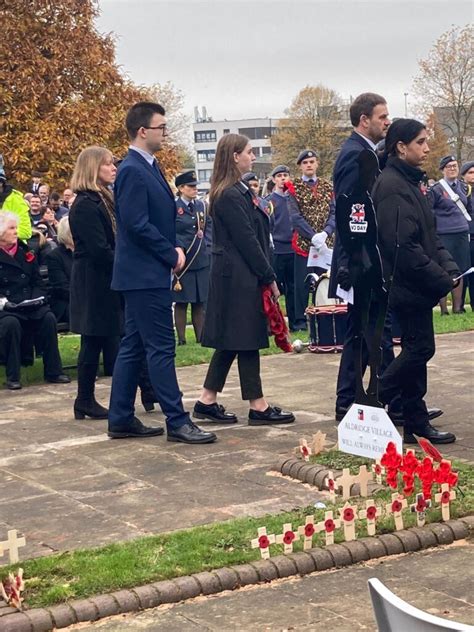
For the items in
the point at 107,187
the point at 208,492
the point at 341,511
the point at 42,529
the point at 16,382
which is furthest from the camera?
the point at 16,382

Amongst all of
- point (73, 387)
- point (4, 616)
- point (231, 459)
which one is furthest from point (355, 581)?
point (73, 387)

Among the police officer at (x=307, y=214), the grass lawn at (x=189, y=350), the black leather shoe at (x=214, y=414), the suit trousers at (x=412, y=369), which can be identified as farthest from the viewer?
the police officer at (x=307, y=214)

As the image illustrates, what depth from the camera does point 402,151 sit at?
7.67 metres

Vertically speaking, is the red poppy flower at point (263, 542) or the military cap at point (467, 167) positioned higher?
the military cap at point (467, 167)

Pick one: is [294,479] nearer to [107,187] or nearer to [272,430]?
[272,430]

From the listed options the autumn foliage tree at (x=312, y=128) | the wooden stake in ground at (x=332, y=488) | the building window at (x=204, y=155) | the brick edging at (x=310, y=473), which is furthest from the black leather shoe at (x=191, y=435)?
the building window at (x=204, y=155)

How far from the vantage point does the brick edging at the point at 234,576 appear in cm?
470

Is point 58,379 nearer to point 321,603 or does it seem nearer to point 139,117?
point 139,117

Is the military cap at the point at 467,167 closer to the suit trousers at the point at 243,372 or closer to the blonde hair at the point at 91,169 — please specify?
the blonde hair at the point at 91,169

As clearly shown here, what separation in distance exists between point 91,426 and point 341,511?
3.72 metres

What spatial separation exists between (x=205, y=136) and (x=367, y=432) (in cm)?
15473

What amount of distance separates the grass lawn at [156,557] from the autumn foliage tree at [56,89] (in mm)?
29388

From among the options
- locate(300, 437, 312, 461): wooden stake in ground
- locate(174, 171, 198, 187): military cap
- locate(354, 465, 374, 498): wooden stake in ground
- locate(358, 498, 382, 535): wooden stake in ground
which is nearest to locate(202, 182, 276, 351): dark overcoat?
locate(300, 437, 312, 461): wooden stake in ground

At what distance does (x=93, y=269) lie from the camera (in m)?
9.15
